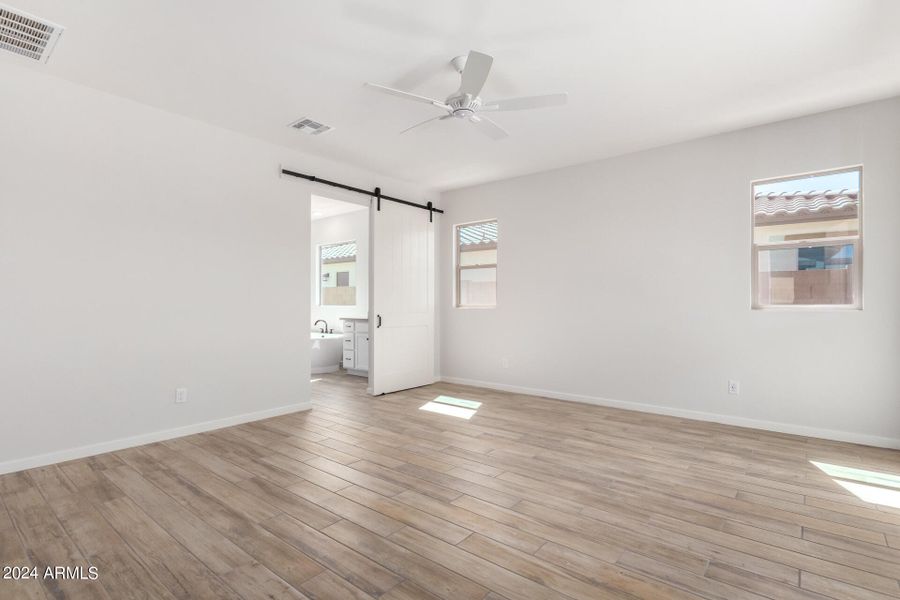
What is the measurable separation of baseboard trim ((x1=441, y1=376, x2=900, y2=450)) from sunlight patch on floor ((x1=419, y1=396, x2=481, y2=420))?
2.85 feet

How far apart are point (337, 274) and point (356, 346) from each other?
2218 mm

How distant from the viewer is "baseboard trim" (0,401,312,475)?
2.99 meters

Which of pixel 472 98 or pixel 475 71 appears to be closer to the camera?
pixel 475 71

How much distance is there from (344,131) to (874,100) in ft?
15.1

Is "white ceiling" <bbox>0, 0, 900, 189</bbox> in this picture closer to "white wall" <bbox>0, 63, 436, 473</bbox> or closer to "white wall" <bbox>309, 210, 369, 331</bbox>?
"white wall" <bbox>0, 63, 436, 473</bbox>

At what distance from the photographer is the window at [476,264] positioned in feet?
20.0

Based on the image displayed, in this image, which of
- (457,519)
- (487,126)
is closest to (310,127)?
(487,126)

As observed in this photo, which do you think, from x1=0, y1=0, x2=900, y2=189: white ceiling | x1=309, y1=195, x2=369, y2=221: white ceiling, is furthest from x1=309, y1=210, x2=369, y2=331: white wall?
x1=0, y1=0, x2=900, y2=189: white ceiling

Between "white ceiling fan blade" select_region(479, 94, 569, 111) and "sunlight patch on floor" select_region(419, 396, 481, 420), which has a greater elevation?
"white ceiling fan blade" select_region(479, 94, 569, 111)

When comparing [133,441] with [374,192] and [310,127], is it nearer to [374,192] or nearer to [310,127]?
[310,127]

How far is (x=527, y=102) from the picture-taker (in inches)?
115

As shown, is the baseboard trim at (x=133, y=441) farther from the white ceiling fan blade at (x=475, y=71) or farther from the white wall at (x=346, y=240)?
the white ceiling fan blade at (x=475, y=71)

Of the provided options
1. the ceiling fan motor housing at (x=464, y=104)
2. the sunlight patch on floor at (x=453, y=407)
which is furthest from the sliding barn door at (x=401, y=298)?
the ceiling fan motor housing at (x=464, y=104)

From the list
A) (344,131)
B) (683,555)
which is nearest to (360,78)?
(344,131)
